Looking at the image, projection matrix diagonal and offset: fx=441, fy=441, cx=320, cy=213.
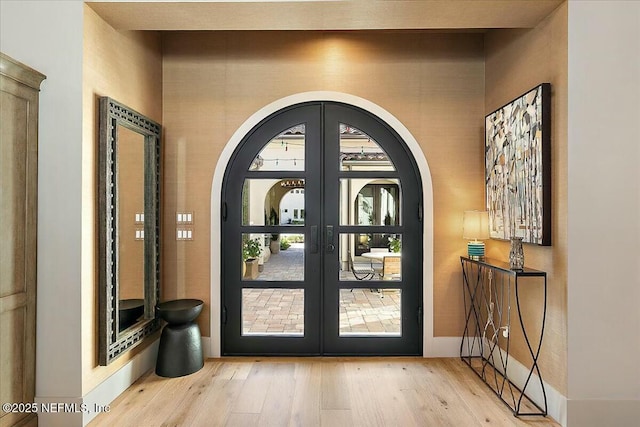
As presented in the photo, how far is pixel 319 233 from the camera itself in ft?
12.9

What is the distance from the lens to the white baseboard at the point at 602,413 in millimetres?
2637

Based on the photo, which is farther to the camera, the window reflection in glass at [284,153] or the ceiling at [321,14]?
the window reflection in glass at [284,153]

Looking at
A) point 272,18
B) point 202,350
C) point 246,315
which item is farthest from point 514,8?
point 202,350

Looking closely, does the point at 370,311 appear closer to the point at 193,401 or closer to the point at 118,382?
the point at 193,401

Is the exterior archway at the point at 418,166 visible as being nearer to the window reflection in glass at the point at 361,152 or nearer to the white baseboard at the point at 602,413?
the window reflection in glass at the point at 361,152

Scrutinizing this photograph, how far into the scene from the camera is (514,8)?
2.78 m

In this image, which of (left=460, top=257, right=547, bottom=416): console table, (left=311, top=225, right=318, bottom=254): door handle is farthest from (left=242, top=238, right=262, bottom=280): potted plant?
(left=460, top=257, right=547, bottom=416): console table

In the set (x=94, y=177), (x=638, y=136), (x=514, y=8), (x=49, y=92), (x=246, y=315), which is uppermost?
(x=514, y=8)

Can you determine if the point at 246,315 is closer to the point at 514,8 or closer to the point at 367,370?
the point at 367,370

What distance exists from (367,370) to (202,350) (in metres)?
1.40

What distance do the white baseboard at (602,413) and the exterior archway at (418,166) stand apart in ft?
4.37

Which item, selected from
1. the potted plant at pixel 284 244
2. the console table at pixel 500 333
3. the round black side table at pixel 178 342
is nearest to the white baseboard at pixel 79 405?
the round black side table at pixel 178 342

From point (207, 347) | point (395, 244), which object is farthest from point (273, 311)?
point (395, 244)

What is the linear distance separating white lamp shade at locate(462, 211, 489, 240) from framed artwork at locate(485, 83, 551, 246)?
0.10m
